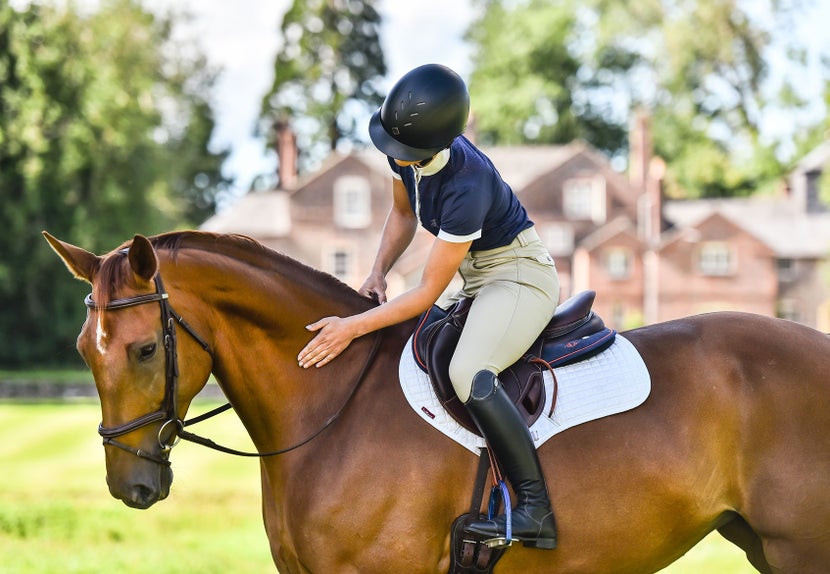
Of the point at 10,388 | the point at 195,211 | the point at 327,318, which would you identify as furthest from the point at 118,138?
the point at 327,318

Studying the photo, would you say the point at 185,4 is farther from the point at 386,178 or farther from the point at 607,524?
the point at 607,524

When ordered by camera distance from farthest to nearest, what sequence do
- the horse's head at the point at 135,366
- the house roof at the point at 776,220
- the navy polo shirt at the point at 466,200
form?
the house roof at the point at 776,220 → the navy polo shirt at the point at 466,200 → the horse's head at the point at 135,366

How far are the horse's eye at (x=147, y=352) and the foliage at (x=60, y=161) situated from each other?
1342 inches

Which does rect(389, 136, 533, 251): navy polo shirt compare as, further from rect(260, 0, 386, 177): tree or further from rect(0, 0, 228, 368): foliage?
rect(260, 0, 386, 177): tree

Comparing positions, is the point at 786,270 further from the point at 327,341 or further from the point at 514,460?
the point at 327,341

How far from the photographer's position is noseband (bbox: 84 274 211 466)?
3.64 meters

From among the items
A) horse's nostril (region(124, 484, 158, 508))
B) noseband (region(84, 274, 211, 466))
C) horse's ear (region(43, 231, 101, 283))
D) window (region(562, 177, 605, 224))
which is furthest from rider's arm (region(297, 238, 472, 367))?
window (region(562, 177, 605, 224))

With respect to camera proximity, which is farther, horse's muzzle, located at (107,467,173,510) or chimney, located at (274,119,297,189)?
chimney, located at (274,119,297,189)

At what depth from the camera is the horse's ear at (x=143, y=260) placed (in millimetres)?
3623

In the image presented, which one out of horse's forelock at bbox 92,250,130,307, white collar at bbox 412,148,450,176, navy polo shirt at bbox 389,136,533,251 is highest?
white collar at bbox 412,148,450,176

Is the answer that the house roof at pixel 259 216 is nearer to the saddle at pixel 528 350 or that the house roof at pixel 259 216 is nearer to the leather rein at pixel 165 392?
the saddle at pixel 528 350

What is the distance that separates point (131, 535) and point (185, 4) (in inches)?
1888

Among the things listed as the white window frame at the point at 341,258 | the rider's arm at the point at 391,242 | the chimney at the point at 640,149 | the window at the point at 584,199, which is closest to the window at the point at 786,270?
the chimney at the point at 640,149

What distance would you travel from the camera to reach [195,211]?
67438mm
